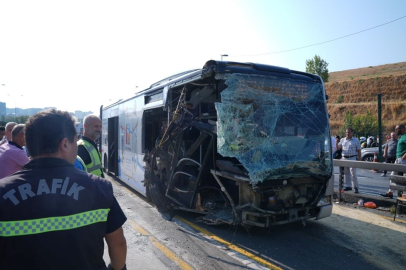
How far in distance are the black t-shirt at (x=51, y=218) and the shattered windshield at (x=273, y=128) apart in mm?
3614

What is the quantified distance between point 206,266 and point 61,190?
3.31 metres

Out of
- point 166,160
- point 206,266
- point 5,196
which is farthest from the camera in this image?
point 166,160

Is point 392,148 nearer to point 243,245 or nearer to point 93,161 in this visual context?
point 243,245

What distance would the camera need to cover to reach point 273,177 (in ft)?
17.2

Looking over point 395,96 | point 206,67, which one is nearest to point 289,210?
point 206,67

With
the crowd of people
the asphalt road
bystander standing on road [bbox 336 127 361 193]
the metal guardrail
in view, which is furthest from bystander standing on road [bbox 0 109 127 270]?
bystander standing on road [bbox 336 127 361 193]

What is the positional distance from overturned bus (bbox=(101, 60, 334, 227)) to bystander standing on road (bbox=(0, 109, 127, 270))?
3.56 meters

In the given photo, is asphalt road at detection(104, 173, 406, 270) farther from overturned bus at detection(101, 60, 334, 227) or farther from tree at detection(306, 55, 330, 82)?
tree at detection(306, 55, 330, 82)

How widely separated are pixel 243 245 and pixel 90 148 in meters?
2.92

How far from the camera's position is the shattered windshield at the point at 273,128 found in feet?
17.7

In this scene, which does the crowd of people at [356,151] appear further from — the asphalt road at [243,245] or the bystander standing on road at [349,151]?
the asphalt road at [243,245]

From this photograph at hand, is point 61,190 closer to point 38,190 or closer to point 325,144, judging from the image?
point 38,190

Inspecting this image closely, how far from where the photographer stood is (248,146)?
17.8 feet

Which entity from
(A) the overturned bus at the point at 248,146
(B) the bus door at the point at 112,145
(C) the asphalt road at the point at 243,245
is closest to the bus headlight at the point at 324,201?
(A) the overturned bus at the point at 248,146
